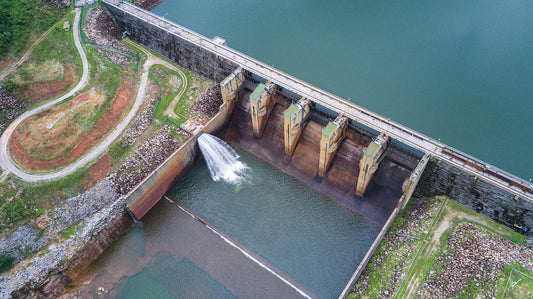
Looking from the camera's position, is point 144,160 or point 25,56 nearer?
point 144,160

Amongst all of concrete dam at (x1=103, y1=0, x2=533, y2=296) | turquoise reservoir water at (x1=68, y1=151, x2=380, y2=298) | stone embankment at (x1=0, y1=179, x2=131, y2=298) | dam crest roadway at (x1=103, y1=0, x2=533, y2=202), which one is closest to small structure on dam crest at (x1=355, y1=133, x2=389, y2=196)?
concrete dam at (x1=103, y1=0, x2=533, y2=296)

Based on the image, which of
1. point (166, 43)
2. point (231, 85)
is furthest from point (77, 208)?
point (166, 43)

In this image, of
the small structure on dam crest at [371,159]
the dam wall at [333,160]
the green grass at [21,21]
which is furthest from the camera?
the green grass at [21,21]

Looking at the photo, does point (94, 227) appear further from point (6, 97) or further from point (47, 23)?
point (47, 23)

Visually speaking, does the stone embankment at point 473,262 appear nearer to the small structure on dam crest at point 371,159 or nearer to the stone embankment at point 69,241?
the small structure on dam crest at point 371,159

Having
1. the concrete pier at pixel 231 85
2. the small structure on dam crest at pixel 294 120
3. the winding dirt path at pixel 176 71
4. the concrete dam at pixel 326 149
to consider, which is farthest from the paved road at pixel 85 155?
the small structure on dam crest at pixel 294 120

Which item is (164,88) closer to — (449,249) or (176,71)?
(176,71)
